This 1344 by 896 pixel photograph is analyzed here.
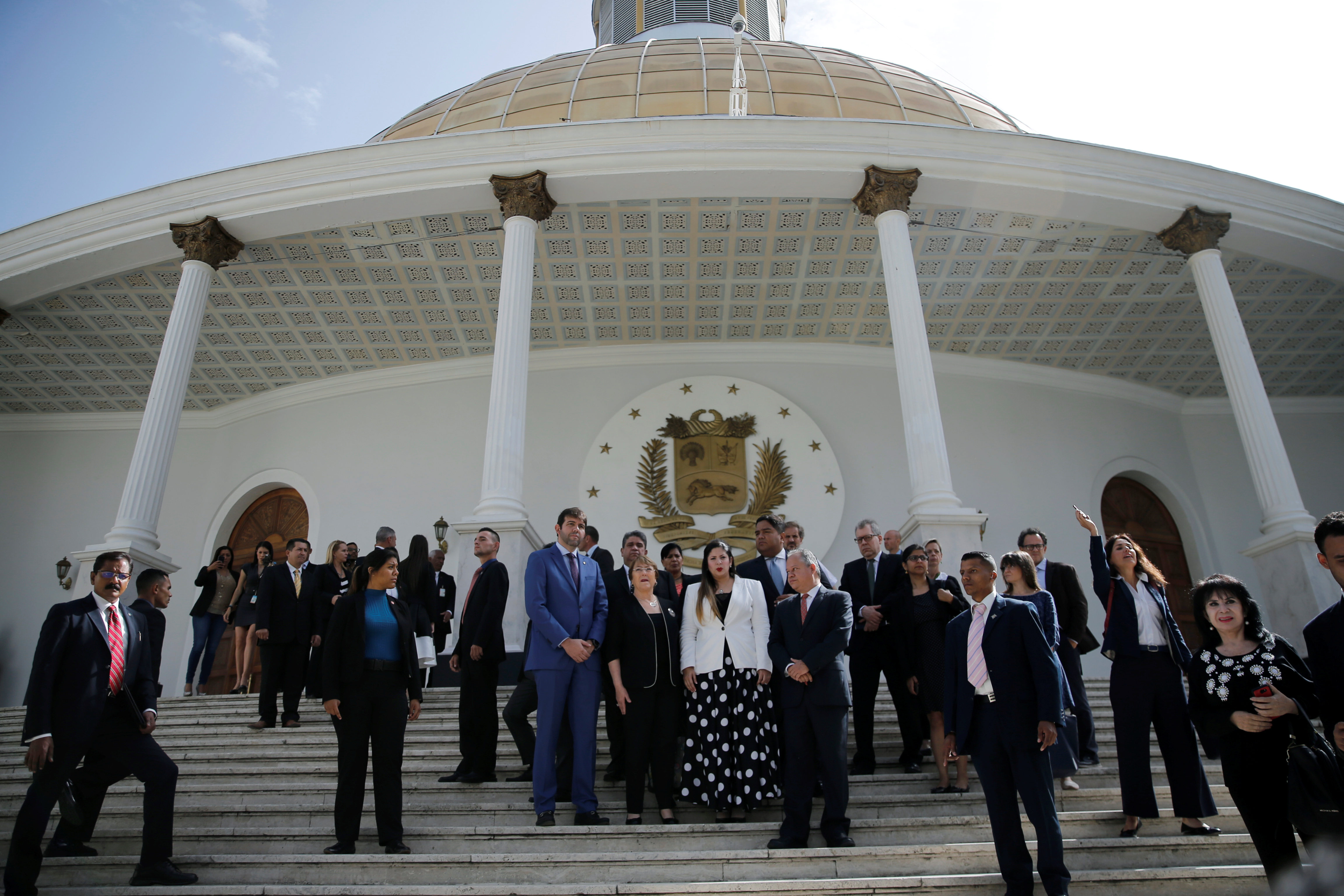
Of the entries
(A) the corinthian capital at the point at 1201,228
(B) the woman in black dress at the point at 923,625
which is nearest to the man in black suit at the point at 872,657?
(B) the woman in black dress at the point at 923,625

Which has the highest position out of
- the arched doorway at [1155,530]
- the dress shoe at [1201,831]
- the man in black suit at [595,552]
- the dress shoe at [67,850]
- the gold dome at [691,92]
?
the gold dome at [691,92]

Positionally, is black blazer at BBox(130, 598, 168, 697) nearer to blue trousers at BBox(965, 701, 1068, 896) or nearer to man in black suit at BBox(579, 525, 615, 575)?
man in black suit at BBox(579, 525, 615, 575)

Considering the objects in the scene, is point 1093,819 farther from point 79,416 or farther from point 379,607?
point 79,416

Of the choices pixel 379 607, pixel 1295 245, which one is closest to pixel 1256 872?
pixel 379 607

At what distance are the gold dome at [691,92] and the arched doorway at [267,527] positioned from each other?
17.8 ft

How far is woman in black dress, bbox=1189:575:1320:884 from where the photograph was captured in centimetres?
324

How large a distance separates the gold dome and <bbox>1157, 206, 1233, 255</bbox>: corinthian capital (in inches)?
123

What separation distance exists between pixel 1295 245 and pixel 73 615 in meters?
11.9

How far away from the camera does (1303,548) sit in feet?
27.5

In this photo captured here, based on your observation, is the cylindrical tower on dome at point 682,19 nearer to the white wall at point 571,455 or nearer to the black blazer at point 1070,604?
the white wall at point 571,455

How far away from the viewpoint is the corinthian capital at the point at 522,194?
9273 millimetres

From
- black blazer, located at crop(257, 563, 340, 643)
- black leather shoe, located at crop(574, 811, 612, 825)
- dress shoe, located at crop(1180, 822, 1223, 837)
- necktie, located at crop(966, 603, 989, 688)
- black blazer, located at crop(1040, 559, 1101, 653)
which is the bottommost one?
dress shoe, located at crop(1180, 822, 1223, 837)

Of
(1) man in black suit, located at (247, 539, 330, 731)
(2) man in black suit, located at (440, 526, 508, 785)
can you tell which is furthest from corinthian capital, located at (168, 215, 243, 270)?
(2) man in black suit, located at (440, 526, 508, 785)

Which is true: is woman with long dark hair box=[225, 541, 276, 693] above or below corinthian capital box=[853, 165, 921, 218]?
below
